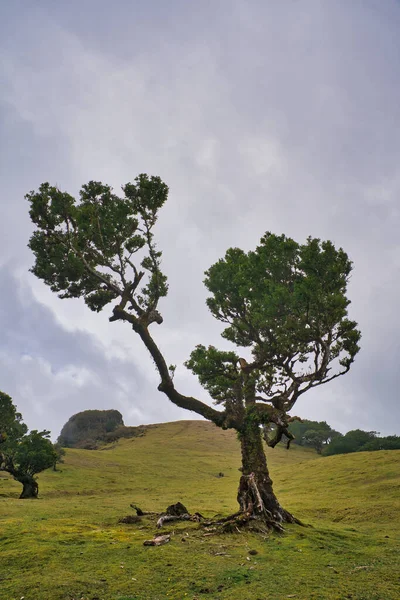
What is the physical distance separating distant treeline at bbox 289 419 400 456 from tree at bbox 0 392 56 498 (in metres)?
51.8

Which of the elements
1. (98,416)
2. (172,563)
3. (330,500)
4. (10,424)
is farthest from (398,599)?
(98,416)

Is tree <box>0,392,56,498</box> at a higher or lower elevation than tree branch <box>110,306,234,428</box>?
lower

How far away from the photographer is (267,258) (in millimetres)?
25672

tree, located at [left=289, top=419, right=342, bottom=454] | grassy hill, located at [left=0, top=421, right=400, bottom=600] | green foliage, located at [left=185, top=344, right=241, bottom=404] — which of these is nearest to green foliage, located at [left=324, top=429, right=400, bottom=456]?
tree, located at [left=289, top=419, right=342, bottom=454]

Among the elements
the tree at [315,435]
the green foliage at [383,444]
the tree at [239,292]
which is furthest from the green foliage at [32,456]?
the tree at [315,435]

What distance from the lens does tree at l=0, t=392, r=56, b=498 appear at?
4106 cm

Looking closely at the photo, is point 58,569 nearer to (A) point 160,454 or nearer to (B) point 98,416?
(A) point 160,454

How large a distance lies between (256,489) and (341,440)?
89640 mm

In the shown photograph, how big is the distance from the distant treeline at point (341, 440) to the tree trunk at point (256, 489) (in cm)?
6223

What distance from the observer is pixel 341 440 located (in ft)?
320

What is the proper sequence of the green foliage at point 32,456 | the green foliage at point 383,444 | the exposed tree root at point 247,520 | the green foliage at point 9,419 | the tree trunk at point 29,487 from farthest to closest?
the green foliage at point 383,444 → the green foliage at point 9,419 → the green foliage at point 32,456 → the tree trunk at point 29,487 → the exposed tree root at point 247,520

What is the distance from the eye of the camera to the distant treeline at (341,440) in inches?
3376

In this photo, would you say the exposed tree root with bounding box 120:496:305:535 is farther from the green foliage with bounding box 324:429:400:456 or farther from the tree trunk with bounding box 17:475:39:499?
the green foliage with bounding box 324:429:400:456

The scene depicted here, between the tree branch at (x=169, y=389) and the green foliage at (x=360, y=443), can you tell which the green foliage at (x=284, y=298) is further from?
the green foliage at (x=360, y=443)
